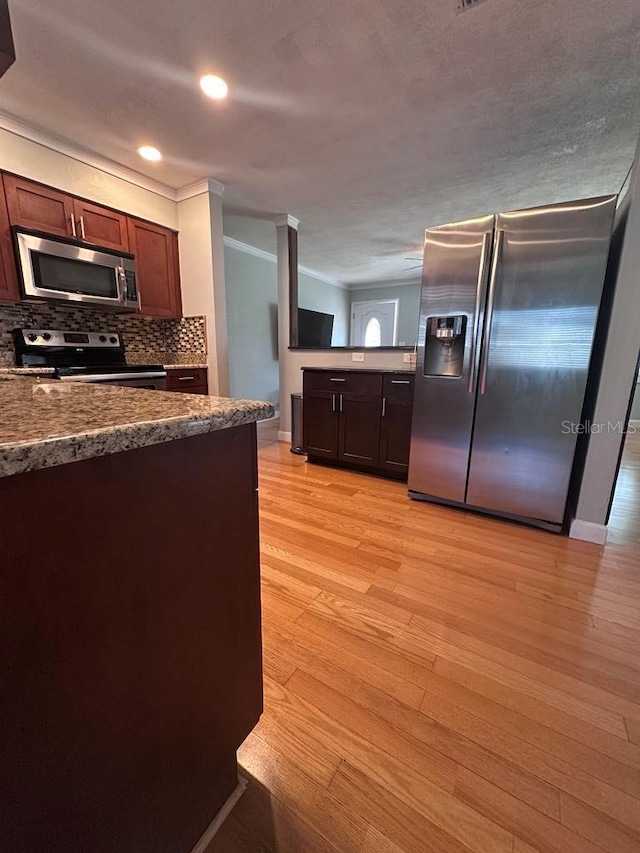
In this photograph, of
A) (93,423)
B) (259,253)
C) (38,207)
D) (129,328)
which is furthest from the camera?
(259,253)

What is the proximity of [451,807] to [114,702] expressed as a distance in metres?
0.87

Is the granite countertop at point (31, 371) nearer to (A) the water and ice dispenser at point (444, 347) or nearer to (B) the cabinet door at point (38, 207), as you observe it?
(B) the cabinet door at point (38, 207)

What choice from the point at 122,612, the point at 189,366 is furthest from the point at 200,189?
the point at 122,612

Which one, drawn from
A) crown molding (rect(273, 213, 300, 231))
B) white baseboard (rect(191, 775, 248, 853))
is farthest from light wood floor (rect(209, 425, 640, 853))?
crown molding (rect(273, 213, 300, 231))

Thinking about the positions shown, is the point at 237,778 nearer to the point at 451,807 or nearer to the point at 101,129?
the point at 451,807

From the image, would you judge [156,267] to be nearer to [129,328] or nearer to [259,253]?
[129,328]

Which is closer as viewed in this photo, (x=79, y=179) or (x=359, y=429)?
(x=79, y=179)

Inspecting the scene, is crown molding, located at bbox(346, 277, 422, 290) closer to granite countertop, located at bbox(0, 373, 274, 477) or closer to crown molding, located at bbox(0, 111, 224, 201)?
crown molding, located at bbox(0, 111, 224, 201)

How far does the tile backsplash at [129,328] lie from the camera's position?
2.63 meters

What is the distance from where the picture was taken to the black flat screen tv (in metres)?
4.27

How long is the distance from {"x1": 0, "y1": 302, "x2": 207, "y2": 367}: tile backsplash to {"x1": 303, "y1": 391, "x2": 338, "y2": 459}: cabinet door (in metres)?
1.16

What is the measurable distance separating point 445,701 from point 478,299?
2.00 meters

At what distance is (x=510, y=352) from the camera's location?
2.06m

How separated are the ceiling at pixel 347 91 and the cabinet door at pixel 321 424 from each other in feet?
6.11
